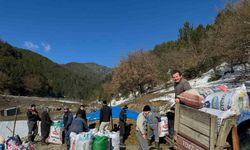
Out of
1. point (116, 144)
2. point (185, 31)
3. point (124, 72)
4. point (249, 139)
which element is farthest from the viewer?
point (185, 31)

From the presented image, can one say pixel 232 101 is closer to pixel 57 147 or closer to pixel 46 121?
pixel 57 147

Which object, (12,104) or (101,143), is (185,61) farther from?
(101,143)

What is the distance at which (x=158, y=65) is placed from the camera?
67188mm

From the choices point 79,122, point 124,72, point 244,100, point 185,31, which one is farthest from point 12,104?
point 244,100

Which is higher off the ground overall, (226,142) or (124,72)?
(124,72)

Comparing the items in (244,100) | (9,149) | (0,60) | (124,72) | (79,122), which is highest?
(0,60)

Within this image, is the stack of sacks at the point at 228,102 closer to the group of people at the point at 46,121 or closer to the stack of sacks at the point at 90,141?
the stack of sacks at the point at 90,141

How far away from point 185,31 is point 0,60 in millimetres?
80094

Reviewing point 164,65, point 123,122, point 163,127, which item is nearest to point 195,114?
point 163,127

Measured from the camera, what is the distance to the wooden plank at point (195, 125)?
389 cm

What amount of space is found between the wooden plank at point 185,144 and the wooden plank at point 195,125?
0.22 metres

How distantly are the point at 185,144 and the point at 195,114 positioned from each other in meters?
0.54

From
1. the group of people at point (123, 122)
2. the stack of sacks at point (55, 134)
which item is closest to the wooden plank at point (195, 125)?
the group of people at point (123, 122)

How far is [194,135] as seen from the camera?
13.9ft
